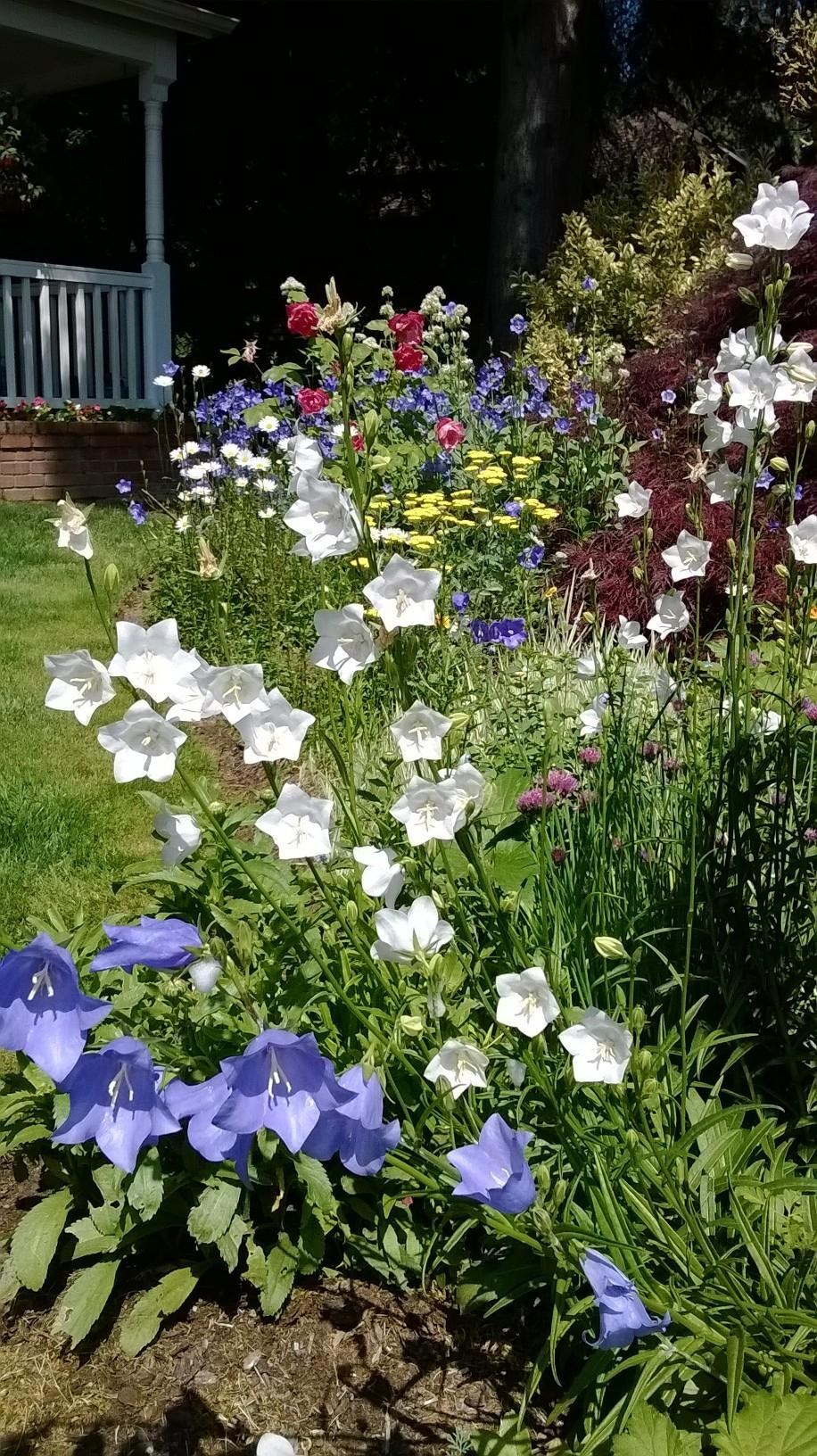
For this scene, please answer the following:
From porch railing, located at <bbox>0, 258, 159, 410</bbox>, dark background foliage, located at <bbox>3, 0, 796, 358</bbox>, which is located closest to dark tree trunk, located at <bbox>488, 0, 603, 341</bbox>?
dark background foliage, located at <bbox>3, 0, 796, 358</bbox>

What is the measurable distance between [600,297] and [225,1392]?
714 cm

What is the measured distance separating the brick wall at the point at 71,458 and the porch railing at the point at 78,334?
613 millimetres

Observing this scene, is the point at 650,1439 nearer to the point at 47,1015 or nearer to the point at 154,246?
the point at 47,1015

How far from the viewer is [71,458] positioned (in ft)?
27.6

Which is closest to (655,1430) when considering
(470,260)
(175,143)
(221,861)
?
(221,861)

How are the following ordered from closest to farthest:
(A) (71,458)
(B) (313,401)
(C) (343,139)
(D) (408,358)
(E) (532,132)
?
1. (B) (313,401)
2. (D) (408,358)
3. (A) (71,458)
4. (E) (532,132)
5. (C) (343,139)

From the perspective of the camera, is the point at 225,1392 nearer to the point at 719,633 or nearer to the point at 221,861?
the point at 221,861

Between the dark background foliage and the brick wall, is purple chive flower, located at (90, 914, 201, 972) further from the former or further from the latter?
the dark background foliage

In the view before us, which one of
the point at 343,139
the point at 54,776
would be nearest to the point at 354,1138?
the point at 54,776

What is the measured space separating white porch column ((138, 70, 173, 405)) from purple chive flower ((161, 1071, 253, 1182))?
350 inches

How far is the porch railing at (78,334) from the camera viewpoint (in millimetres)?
8812

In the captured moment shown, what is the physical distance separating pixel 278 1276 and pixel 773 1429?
2.22ft

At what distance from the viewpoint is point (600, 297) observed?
24.6 ft

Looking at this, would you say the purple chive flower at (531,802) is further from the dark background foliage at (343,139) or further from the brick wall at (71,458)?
the dark background foliage at (343,139)
